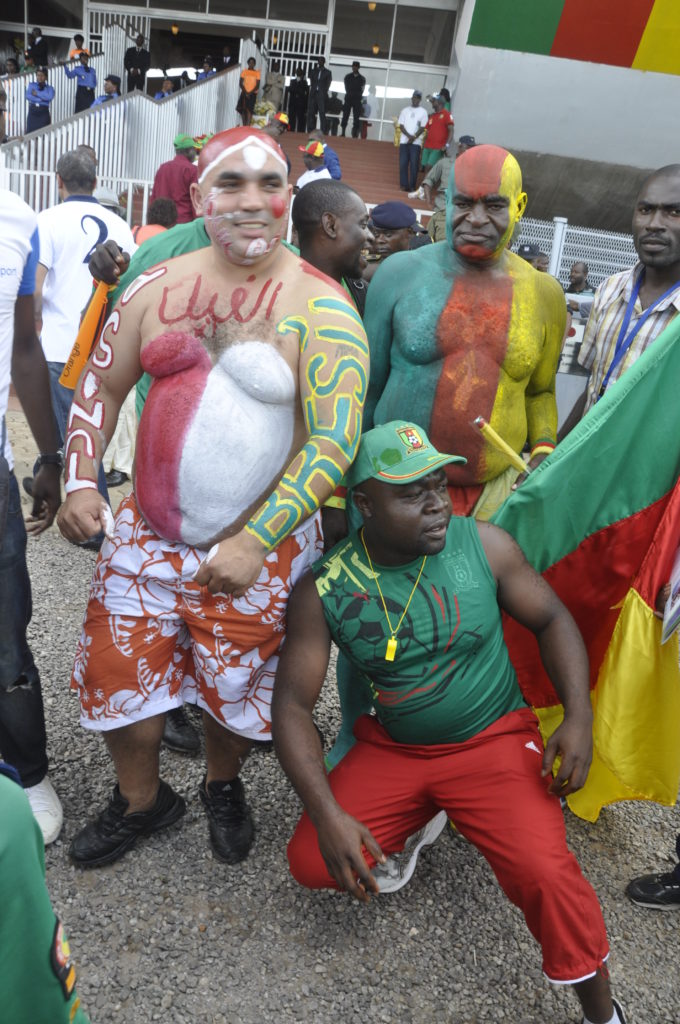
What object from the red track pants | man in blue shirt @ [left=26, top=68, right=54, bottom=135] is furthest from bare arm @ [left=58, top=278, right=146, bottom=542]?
man in blue shirt @ [left=26, top=68, right=54, bottom=135]

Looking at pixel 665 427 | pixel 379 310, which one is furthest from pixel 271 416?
pixel 665 427

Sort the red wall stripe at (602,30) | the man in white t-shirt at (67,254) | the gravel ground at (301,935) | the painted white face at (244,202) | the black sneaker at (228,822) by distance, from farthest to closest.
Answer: the red wall stripe at (602,30) → the man in white t-shirt at (67,254) → the black sneaker at (228,822) → the gravel ground at (301,935) → the painted white face at (244,202)

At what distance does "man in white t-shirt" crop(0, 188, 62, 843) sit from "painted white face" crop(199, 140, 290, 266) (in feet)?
1.96

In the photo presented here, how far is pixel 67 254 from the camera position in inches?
211

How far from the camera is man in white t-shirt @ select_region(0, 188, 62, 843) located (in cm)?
250

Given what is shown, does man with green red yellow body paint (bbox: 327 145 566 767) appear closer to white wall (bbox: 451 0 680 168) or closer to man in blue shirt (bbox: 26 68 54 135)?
white wall (bbox: 451 0 680 168)

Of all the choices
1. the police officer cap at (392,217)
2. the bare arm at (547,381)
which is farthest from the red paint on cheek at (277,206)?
the police officer cap at (392,217)

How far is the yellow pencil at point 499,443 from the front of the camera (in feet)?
9.83

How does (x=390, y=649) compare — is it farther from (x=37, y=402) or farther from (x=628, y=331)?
(x=628, y=331)

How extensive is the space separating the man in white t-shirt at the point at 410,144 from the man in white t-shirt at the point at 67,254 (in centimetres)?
1257

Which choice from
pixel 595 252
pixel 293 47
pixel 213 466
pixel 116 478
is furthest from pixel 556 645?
pixel 293 47

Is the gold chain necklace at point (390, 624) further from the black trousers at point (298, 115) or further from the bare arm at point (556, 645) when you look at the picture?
the black trousers at point (298, 115)

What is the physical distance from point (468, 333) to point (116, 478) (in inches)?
151

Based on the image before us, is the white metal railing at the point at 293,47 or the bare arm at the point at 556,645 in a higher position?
the white metal railing at the point at 293,47
